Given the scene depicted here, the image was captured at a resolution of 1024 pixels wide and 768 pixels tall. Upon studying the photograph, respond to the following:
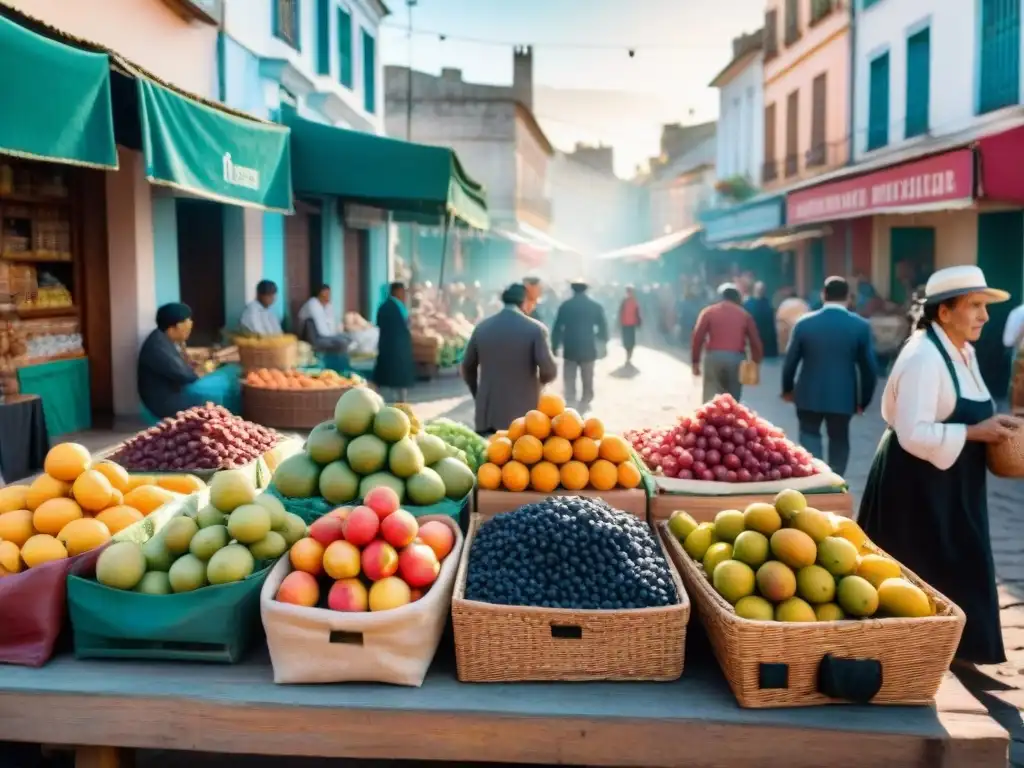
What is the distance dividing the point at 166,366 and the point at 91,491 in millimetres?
5121

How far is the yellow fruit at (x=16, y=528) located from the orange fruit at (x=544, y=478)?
77.9 inches

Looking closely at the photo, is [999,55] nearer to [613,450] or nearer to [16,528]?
[613,450]

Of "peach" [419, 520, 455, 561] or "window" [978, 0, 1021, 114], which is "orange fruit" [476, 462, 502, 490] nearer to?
"peach" [419, 520, 455, 561]

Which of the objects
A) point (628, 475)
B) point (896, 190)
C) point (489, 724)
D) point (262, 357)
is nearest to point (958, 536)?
point (628, 475)

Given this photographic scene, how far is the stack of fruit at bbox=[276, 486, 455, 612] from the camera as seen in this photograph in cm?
320

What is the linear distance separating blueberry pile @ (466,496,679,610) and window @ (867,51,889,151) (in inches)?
765

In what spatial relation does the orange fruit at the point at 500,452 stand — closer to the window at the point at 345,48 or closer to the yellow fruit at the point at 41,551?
the yellow fruit at the point at 41,551

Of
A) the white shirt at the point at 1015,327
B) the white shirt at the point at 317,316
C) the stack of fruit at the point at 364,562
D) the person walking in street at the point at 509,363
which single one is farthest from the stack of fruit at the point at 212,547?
the white shirt at the point at 317,316

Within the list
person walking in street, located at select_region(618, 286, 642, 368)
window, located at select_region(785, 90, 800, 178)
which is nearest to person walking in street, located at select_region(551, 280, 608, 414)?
person walking in street, located at select_region(618, 286, 642, 368)

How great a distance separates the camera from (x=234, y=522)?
347cm

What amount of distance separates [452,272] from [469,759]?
3510 centimetres

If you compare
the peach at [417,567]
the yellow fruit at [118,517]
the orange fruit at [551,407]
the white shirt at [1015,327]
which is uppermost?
the white shirt at [1015,327]

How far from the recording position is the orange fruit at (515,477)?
437cm

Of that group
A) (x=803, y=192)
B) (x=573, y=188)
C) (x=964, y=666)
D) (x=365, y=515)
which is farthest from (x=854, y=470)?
(x=573, y=188)
